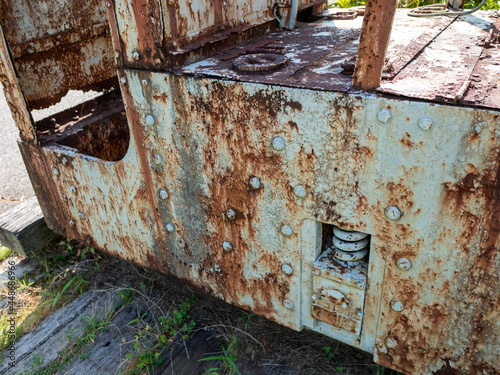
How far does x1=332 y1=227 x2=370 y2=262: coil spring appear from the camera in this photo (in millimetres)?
1381

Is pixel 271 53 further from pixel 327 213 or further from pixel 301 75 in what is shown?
pixel 327 213

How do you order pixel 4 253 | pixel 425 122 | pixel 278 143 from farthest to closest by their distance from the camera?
pixel 4 253, pixel 278 143, pixel 425 122

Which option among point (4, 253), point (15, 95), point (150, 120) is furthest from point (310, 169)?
point (4, 253)

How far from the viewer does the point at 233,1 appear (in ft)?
5.85

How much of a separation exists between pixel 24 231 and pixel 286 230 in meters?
1.91

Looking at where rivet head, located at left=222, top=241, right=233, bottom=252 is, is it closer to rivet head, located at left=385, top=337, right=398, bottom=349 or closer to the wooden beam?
rivet head, located at left=385, top=337, right=398, bottom=349

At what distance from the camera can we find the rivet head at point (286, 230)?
57.2 inches

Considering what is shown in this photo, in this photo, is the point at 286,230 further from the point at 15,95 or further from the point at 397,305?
the point at 15,95

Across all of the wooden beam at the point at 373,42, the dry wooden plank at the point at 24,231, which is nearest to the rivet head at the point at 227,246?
the wooden beam at the point at 373,42

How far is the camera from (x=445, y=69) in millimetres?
1303

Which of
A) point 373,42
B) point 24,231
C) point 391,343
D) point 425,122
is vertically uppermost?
point 373,42

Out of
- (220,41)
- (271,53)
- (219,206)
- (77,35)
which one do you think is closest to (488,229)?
(219,206)

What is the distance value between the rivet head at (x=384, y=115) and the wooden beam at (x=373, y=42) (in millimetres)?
78

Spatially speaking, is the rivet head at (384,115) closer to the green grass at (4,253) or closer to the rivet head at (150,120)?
the rivet head at (150,120)
